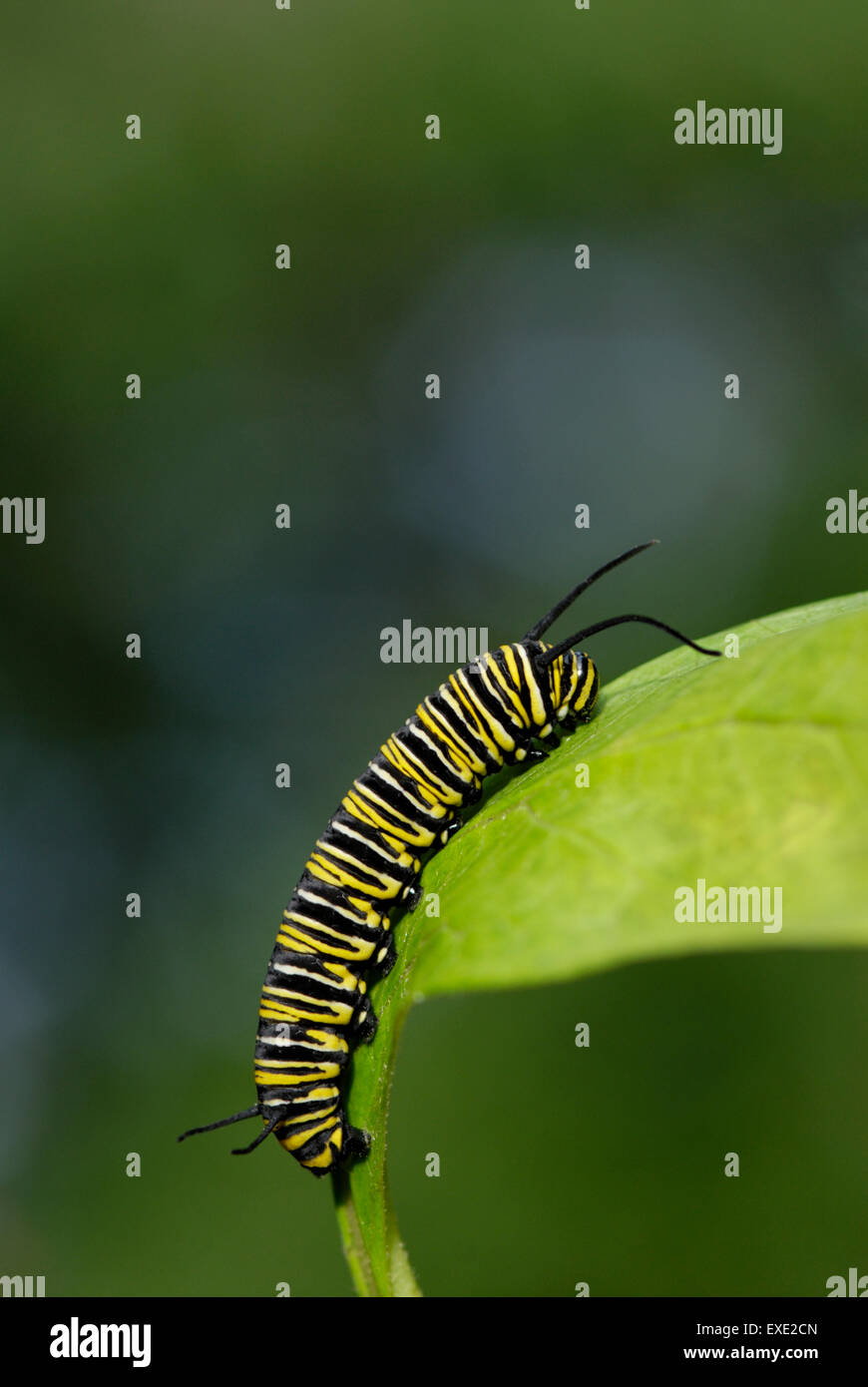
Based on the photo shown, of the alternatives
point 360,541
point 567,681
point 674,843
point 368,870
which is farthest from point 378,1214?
point 360,541

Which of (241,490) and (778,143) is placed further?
(241,490)

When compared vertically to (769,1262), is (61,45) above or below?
above

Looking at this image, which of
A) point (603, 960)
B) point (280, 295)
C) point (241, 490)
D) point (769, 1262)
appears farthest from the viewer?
point (241, 490)

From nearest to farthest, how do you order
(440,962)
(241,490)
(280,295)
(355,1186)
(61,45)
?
(440,962)
(355,1186)
(61,45)
(280,295)
(241,490)

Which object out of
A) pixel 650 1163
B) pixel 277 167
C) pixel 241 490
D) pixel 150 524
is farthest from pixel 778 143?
pixel 650 1163

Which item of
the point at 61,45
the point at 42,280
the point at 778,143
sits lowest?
the point at 42,280

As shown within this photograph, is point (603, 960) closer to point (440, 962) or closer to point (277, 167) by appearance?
point (440, 962)

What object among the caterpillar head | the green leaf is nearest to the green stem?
the green leaf

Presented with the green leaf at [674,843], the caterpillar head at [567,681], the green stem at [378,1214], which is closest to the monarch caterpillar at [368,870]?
the caterpillar head at [567,681]
